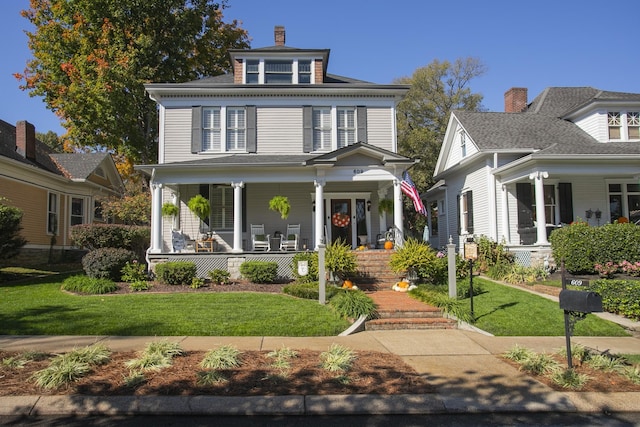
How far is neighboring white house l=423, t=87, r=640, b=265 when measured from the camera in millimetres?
15180

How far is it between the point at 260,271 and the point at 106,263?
458 cm

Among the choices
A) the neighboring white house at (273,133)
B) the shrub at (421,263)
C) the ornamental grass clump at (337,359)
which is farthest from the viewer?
the neighboring white house at (273,133)

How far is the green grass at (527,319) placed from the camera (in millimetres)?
8719

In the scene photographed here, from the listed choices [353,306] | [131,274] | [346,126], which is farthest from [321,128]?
[353,306]

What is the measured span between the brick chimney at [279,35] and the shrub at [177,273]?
11772mm

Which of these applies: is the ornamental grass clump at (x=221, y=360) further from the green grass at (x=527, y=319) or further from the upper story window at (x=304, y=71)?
the upper story window at (x=304, y=71)

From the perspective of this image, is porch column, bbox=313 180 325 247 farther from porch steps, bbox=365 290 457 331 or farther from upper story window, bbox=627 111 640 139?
upper story window, bbox=627 111 640 139

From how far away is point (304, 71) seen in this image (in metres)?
18.3

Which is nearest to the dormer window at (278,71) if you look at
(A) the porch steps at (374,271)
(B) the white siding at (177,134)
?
(B) the white siding at (177,134)

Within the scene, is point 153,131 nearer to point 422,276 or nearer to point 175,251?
point 175,251

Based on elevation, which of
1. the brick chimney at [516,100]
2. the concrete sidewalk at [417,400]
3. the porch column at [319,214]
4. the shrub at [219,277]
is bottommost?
the concrete sidewalk at [417,400]

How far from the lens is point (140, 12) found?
71.9 ft

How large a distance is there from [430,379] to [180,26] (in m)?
22.5

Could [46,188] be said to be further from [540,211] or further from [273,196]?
[540,211]
